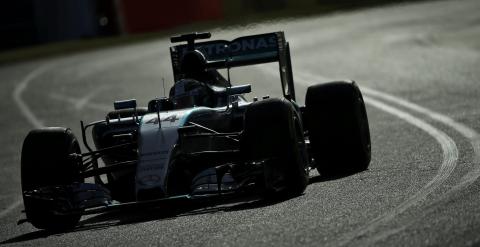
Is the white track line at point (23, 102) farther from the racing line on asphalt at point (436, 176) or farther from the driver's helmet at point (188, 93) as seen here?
the racing line on asphalt at point (436, 176)

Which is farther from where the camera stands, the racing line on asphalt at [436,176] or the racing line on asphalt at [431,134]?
the racing line on asphalt at [431,134]

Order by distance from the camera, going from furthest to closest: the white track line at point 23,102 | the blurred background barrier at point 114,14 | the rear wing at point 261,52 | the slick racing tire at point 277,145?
the blurred background barrier at point 114,14
the white track line at point 23,102
the rear wing at point 261,52
the slick racing tire at point 277,145

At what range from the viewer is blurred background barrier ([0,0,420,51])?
4112 centimetres

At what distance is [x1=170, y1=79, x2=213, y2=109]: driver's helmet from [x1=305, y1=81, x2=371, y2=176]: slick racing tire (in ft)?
3.63

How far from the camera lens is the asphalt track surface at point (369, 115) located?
344 inches

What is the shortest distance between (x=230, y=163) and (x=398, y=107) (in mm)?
8947

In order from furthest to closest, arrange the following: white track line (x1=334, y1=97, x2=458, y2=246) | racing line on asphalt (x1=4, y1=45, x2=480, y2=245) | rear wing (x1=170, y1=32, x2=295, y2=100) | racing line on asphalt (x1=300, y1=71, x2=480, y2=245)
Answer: rear wing (x1=170, y1=32, x2=295, y2=100) → racing line on asphalt (x1=4, y1=45, x2=480, y2=245) → racing line on asphalt (x1=300, y1=71, x2=480, y2=245) → white track line (x1=334, y1=97, x2=458, y2=246)

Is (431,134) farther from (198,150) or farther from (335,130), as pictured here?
(198,150)

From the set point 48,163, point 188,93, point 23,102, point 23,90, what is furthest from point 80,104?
point 48,163

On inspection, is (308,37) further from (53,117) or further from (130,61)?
(53,117)

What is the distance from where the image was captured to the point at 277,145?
10.5 metres

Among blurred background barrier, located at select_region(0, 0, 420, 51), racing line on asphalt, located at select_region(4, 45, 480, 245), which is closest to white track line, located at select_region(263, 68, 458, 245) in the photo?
racing line on asphalt, located at select_region(4, 45, 480, 245)

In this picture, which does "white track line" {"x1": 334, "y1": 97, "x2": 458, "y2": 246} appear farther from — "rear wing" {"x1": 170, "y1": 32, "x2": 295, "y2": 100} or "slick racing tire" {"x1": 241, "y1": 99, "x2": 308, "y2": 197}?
"rear wing" {"x1": 170, "y1": 32, "x2": 295, "y2": 100}

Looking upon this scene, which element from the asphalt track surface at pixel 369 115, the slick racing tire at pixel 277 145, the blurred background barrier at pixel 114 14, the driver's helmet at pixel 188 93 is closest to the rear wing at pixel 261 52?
the driver's helmet at pixel 188 93
